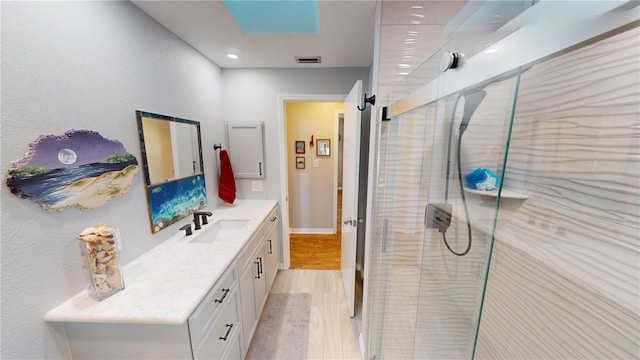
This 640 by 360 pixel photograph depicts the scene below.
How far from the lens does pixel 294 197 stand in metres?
3.77

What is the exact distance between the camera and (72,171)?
976mm

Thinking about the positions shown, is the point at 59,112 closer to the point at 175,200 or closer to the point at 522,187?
the point at 175,200

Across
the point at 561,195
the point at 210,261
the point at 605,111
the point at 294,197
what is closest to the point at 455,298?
the point at 561,195

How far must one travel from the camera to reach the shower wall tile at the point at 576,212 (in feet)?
2.06

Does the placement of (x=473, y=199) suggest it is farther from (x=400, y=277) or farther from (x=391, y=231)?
(x=400, y=277)

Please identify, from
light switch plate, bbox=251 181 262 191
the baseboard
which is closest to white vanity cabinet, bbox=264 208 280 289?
light switch plate, bbox=251 181 262 191

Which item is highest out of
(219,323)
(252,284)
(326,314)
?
(219,323)

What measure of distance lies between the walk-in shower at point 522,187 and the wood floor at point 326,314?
440 mm

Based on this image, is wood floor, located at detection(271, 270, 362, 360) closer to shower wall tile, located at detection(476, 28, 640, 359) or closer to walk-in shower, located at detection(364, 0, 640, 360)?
walk-in shower, located at detection(364, 0, 640, 360)

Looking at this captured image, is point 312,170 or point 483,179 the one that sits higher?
point 483,179

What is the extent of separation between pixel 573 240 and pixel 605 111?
17.7 inches

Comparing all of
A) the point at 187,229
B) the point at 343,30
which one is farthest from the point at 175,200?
the point at 343,30

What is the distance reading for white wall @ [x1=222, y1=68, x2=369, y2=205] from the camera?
8.00ft

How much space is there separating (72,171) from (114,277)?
0.53m
